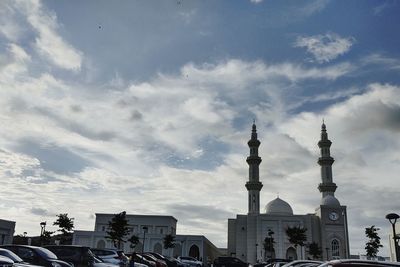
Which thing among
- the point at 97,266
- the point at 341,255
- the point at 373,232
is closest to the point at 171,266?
the point at 97,266

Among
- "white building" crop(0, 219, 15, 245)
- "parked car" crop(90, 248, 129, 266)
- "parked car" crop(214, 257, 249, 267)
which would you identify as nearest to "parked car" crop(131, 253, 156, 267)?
"parked car" crop(90, 248, 129, 266)

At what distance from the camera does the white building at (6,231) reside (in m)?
41.0

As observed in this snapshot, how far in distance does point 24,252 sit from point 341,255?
72.0 metres

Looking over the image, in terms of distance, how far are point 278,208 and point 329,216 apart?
10.3 m

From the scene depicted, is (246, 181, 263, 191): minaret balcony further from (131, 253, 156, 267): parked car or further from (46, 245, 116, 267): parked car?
(46, 245, 116, 267): parked car

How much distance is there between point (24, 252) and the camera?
1352 cm

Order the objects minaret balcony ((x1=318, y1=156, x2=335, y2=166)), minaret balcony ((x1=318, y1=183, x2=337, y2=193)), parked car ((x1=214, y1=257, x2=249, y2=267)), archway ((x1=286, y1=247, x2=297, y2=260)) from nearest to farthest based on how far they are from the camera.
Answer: parked car ((x1=214, y1=257, x2=249, y2=267)), archway ((x1=286, y1=247, x2=297, y2=260)), minaret balcony ((x1=318, y1=156, x2=335, y2=166)), minaret balcony ((x1=318, y1=183, x2=337, y2=193))

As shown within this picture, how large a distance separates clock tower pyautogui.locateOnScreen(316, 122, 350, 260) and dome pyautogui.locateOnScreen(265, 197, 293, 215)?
598 centimetres

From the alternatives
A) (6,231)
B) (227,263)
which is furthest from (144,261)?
(6,231)

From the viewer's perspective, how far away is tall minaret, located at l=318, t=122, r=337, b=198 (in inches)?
3127

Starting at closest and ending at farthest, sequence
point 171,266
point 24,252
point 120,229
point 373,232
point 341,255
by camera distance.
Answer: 1. point 24,252
2. point 171,266
3. point 120,229
4. point 373,232
5. point 341,255

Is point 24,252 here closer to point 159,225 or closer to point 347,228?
point 159,225

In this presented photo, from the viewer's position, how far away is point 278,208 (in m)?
82.9

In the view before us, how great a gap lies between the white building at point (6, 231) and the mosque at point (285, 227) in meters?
45.4
